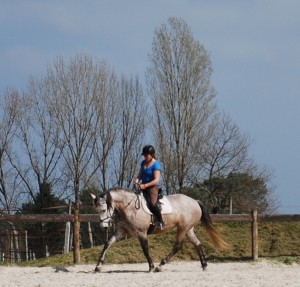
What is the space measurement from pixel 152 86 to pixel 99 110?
284 cm

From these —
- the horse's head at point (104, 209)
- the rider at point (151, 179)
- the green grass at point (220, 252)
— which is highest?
the rider at point (151, 179)

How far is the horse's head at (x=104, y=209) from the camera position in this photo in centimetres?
1171

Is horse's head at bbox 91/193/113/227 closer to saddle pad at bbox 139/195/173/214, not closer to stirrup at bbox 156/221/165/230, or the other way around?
saddle pad at bbox 139/195/173/214

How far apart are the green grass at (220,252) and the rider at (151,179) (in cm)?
449

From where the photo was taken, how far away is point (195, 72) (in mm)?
32875

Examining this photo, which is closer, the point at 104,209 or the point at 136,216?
the point at 104,209

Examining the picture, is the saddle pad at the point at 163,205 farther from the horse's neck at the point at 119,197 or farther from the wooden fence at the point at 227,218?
the wooden fence at the point at 227,218

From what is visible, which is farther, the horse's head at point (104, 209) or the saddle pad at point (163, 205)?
the saddle pad at point (163, 205)

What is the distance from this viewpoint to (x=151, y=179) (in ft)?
39.8

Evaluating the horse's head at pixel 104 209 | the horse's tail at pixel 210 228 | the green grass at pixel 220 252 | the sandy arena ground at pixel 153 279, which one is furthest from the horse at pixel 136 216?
the green grass at pixel 220 252

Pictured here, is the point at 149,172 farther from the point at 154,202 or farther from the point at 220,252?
the point at 220,252

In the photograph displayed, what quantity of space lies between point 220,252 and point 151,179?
578 cm

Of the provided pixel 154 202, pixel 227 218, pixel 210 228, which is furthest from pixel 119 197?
pixel 227 218

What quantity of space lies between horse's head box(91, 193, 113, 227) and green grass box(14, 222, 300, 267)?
14.9 feet
